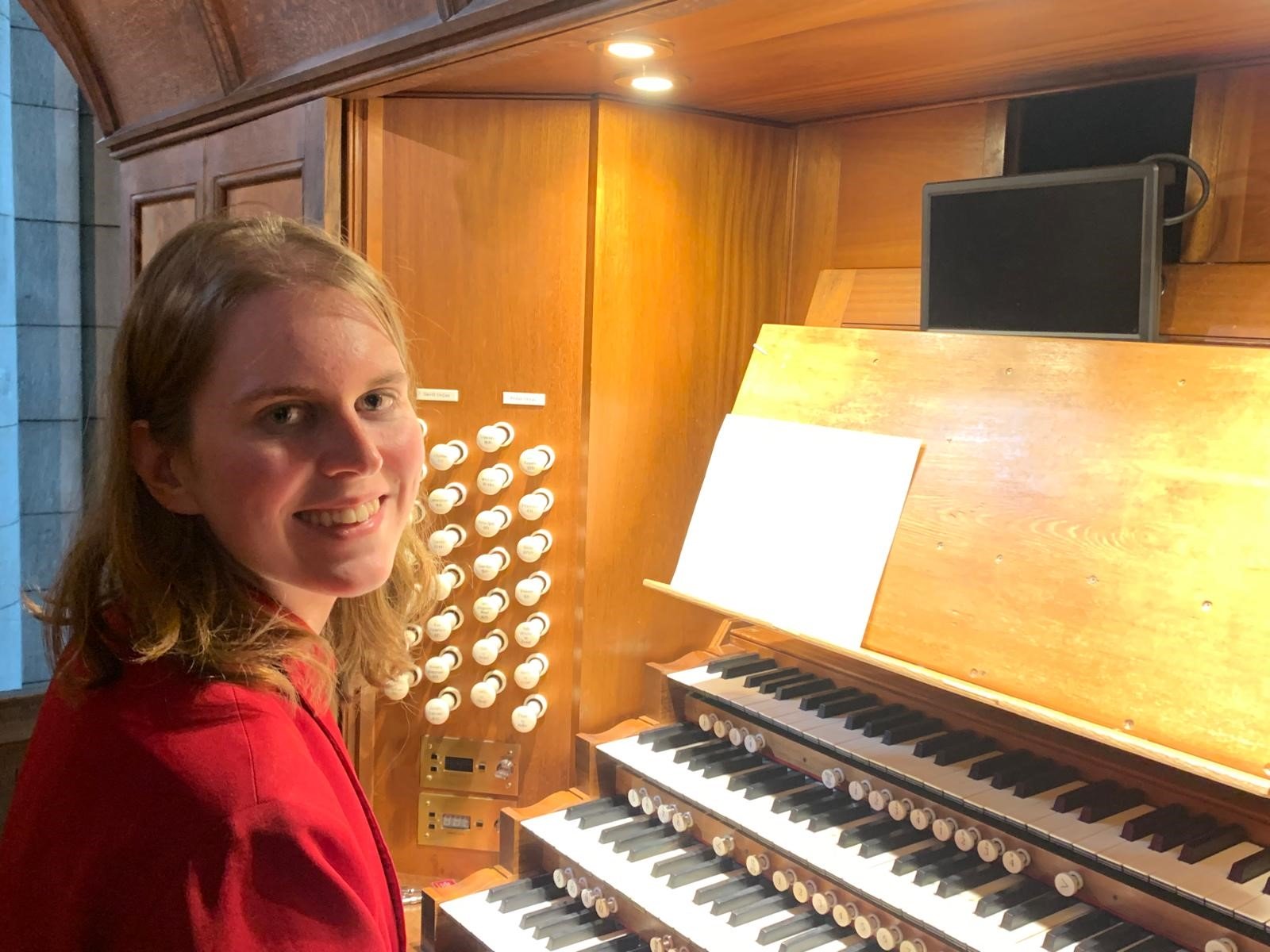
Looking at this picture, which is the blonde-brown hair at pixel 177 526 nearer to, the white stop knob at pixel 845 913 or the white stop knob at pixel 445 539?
the white stop knob at pixel 845 913

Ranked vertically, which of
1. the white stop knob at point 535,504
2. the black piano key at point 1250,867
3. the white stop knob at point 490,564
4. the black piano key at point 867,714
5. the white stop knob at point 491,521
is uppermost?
the white stop knob at point 535,504

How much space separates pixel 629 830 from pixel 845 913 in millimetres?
556

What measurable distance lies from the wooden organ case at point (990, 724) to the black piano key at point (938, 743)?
0.01m

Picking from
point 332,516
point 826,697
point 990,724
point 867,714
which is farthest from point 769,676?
point 332,516

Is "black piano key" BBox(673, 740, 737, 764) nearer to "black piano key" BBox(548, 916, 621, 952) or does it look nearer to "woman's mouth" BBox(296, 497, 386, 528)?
"black piano key" BBox(548, 916, 621, 952)

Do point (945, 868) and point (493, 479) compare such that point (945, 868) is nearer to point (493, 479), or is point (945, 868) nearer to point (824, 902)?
point (824, 902)

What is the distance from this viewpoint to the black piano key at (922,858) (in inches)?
70.4

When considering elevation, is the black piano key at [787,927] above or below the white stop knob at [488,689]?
below

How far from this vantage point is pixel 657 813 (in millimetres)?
2236

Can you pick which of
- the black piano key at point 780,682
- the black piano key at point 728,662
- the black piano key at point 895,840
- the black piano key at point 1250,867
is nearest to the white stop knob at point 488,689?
the black piano key at point 728,662

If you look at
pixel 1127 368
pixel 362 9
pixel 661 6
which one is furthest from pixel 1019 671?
pixel 362 9

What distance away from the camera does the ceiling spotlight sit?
1.88 m

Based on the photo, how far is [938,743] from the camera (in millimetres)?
1985

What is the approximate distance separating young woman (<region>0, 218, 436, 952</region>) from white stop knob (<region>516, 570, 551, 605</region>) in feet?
3.89
